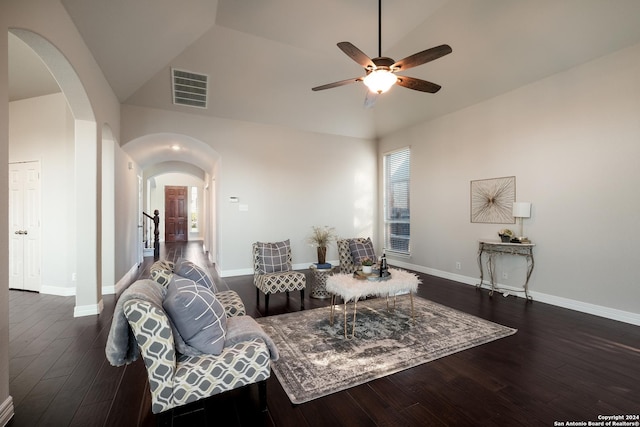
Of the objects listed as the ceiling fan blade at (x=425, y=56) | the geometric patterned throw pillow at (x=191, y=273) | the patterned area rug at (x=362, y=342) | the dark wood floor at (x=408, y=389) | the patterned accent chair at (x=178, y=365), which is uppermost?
the ceiling fan blade at (x=425, y=56)

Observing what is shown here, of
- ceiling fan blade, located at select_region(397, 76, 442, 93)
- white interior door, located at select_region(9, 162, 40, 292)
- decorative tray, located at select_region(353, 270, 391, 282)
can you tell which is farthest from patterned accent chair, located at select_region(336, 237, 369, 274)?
white interior door, located at select_region(9, 162, 40, 292)

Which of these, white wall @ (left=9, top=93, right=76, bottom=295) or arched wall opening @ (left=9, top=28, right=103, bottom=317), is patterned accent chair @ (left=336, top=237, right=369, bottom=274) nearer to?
arched wall opening @ (left=9, top=28, right=103, bottom=317)

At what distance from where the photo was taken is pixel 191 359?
1737 mm

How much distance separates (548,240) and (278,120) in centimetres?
535

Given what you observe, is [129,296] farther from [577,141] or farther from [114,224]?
[577,141]

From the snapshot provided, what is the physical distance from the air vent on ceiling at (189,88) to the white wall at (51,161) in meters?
1.69

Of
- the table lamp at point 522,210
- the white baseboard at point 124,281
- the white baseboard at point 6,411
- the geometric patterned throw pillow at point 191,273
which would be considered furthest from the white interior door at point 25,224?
the table lamp at point 522,210

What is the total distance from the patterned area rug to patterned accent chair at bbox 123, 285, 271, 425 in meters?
0.50

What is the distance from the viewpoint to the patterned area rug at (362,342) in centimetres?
227

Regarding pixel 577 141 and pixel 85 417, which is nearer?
pixel 85 417

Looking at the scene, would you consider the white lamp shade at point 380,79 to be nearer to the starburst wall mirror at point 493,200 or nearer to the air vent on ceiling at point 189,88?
the starburst wall mirror at point 493,200

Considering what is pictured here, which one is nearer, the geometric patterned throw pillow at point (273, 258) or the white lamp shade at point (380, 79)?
the white lamp shade at point (380, 79)

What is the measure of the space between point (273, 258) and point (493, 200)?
3870 mm

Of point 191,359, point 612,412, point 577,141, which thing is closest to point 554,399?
point 612,412
